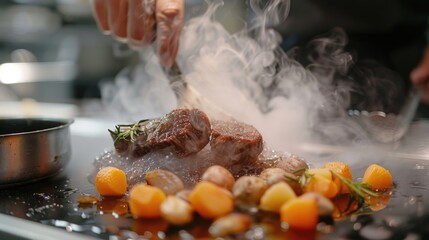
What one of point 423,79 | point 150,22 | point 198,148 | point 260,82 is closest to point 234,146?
point 198,148

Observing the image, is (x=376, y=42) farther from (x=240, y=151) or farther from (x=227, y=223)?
(x=227, y=223)

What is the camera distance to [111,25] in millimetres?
1970

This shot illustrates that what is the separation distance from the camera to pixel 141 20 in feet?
5.93

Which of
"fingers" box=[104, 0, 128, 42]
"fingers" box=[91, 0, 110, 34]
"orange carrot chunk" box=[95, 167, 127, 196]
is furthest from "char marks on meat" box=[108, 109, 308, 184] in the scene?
"fingers" box=[91, 0, 110, 34]

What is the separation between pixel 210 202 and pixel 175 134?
0.39 metres

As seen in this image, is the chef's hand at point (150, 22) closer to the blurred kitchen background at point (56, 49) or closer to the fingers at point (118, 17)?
the fingers at point (118, 17)

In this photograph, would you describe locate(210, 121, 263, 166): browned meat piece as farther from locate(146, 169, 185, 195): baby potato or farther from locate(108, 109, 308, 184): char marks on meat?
locate(146, 169, 185, 195): baby potato

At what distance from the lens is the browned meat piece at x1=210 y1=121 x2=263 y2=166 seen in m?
1.32

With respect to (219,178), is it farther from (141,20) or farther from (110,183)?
(141,20)

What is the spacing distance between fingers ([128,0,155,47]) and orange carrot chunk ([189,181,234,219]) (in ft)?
3.14

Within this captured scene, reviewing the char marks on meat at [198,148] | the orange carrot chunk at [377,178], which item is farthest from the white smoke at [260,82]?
the orange carrot chunk at [377,178]

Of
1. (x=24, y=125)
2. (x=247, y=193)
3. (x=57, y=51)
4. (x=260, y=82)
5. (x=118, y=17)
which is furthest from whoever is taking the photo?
(x=57, y=51)

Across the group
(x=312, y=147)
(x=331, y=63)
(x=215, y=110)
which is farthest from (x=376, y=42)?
(x=215, y=110)

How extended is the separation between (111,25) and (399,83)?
1666mm
